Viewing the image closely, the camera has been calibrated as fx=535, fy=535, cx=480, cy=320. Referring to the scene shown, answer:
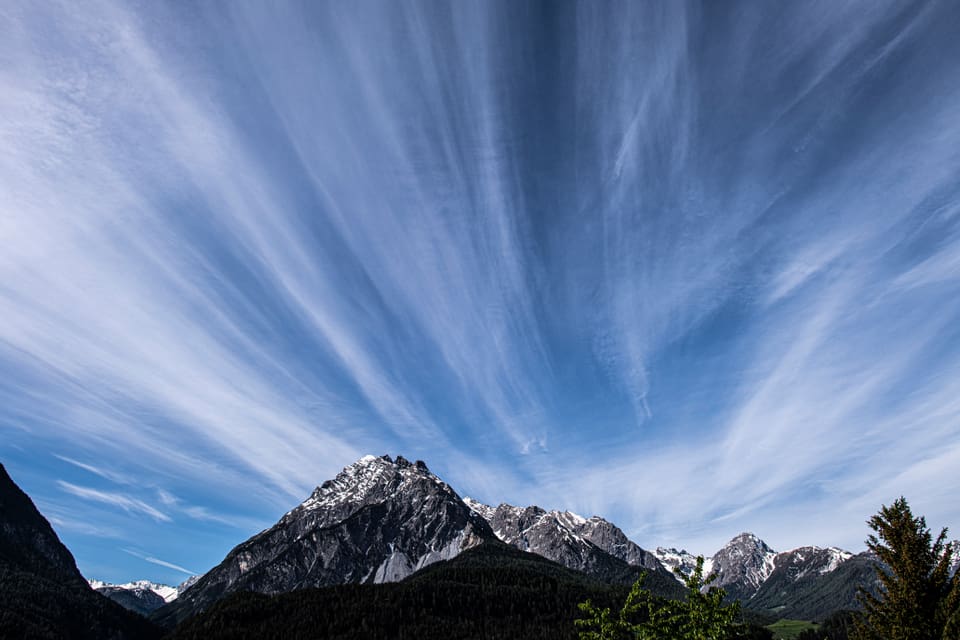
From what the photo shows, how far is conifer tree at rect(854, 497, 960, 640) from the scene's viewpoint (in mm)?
24875

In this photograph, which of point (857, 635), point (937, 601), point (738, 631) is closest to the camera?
point (738, 631)

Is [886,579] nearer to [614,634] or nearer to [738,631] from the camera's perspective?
[738,631]

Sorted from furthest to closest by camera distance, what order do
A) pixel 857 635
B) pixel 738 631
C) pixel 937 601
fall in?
pixel 857 635
pixel 937 601
pixel 738 631

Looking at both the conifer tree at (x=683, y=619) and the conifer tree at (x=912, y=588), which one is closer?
the conifer tree at (x=683, y=619)

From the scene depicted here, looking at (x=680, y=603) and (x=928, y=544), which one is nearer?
(x=680, y=603)

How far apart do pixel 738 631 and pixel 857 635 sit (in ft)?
40.6

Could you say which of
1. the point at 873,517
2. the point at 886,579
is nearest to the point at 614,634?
the point at 886,579

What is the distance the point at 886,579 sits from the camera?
26.2 metres

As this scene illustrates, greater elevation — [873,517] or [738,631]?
[873,517]

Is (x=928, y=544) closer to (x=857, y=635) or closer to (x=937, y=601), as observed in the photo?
(x=937, y=601)

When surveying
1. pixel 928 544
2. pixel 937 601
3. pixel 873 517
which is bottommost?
pixel 937 601

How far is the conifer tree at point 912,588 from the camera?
24.9 m

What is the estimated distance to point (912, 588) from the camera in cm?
2542

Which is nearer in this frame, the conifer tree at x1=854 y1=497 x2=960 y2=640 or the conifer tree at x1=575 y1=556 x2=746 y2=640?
the conifer tree at x1=575 y1=556 x2=746 y2=640
